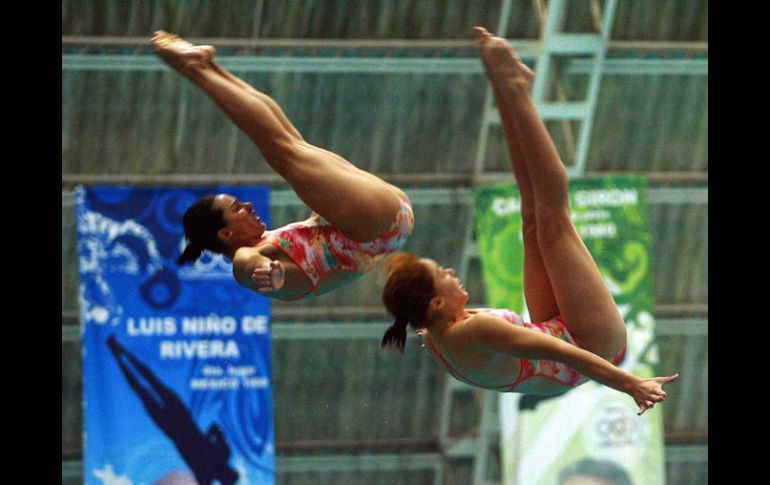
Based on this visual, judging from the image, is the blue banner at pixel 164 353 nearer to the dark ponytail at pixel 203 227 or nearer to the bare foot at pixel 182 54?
the dark ponytail at pixel 203 227

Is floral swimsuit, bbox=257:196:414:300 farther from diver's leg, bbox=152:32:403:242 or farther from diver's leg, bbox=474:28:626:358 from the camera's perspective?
diver's leg, bbox=474:28:626:358

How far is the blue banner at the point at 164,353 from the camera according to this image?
9.12m

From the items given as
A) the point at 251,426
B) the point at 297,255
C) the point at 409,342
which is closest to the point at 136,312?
the point at 251,426

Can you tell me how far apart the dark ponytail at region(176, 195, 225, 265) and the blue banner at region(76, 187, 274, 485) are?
390 cm

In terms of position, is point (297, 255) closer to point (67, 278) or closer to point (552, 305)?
point (552, 305)

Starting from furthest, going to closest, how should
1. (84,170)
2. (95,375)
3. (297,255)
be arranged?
(84,170) < (95,375) < (297,255)

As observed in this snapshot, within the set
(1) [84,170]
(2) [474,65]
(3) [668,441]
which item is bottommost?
(3) [668,441]

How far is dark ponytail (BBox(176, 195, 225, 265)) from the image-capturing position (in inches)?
202

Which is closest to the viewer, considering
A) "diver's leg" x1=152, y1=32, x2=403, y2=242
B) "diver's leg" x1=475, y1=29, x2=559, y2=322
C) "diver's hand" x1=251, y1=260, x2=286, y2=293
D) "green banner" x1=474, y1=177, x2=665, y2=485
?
"diver's hand" x1=251, y1=260, x2=286, y2=293

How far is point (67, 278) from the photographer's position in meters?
10.2

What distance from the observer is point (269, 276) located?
470cm

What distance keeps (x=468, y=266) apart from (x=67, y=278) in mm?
2945

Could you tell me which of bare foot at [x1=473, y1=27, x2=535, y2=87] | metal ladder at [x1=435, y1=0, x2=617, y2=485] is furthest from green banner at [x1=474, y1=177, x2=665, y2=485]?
bare foot at [x1=473, y1=27, x2=535, y2=87]

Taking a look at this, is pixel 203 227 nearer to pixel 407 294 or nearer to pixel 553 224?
pixel 407 294
